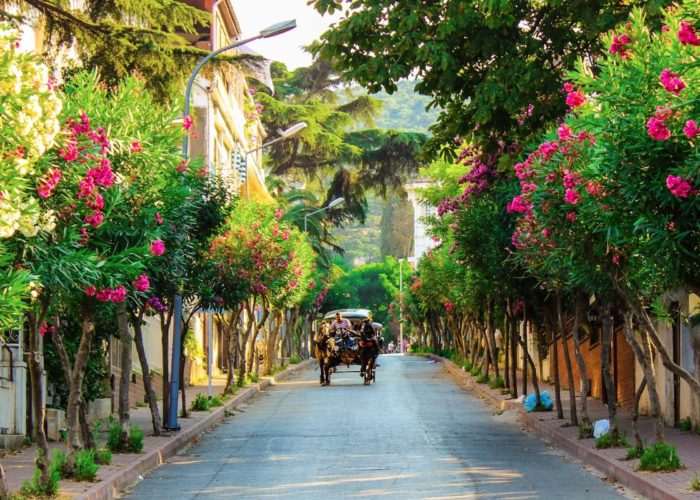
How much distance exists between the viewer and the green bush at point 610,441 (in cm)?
1833

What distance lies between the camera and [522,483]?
603 inches

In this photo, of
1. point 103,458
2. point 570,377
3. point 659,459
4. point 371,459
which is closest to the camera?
point 659,459

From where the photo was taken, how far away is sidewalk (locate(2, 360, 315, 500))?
46.7 feet

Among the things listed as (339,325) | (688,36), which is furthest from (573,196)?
(339,325)

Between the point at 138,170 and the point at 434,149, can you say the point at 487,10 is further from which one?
the point at 138,170

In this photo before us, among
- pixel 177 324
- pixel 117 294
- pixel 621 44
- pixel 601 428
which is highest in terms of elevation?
pixel 621 44

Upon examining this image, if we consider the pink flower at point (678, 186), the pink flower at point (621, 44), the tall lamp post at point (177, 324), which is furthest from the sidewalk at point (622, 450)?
the tall lamp post at point (177, 324)

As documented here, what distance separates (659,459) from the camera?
15336mm

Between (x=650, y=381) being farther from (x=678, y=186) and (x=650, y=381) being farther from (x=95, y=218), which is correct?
(x=95, y=218)

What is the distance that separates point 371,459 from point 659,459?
4.41 meters

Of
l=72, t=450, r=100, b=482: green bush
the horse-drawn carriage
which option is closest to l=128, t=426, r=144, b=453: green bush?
l=72, t=450, r=100, b=482: green bush

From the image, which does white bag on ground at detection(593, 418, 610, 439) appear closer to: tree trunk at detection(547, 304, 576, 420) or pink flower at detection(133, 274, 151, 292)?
tree trunk at detection(547, 304, 576, 420)

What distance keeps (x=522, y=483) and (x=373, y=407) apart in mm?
14499

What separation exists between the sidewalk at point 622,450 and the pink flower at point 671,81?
14.7 ft
